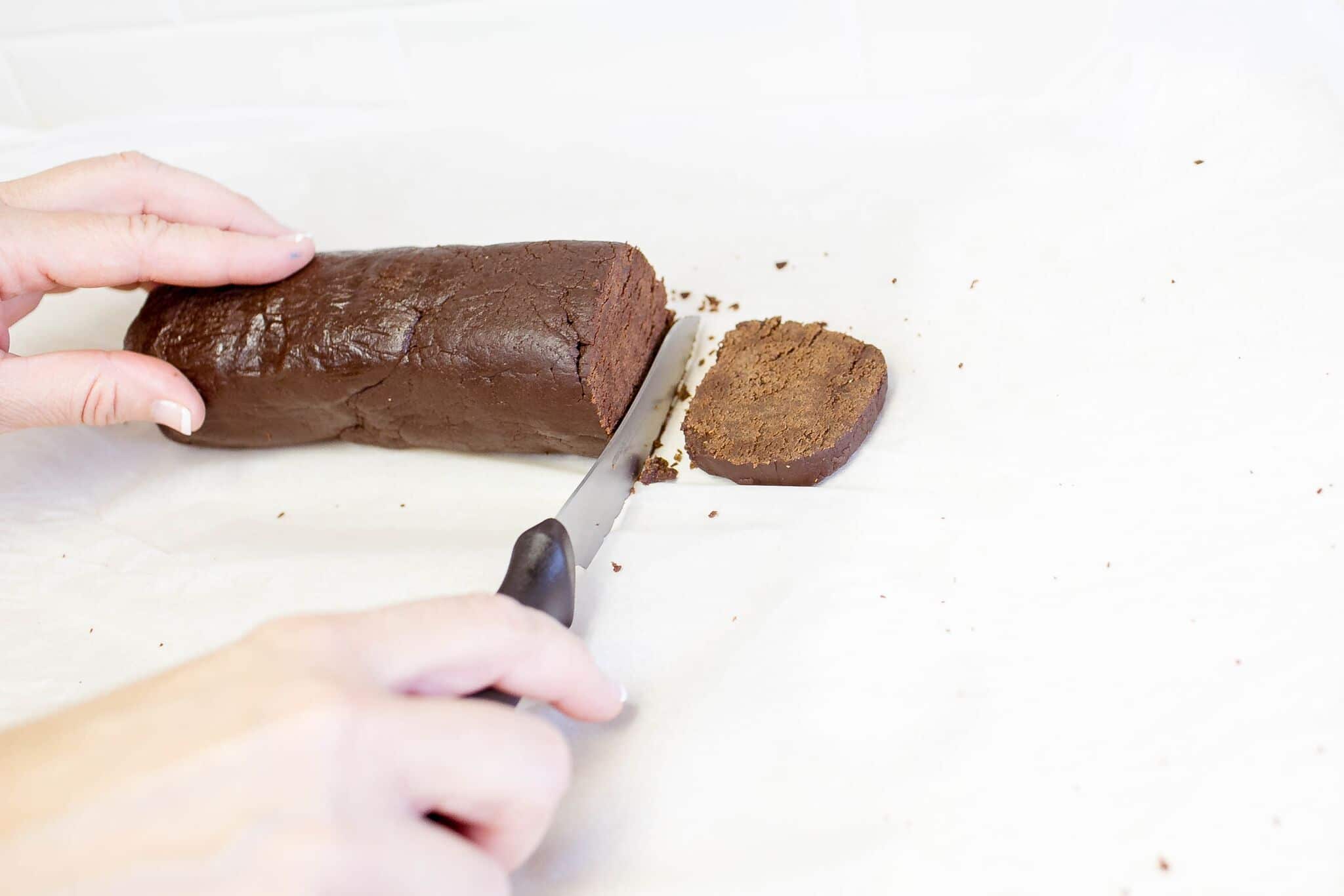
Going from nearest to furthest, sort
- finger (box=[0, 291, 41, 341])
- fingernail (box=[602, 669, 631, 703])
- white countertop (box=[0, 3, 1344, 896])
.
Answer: white countertop (box=[0, 3, 1344, 896]) < fingernail (box=[602, 669, 631, 703]) < finger (box=[0, 291, 41, 341])

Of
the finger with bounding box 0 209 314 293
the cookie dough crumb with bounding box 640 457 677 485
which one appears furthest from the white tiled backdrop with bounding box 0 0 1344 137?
the cookie dough crumb with bounding box 640 457 677 485

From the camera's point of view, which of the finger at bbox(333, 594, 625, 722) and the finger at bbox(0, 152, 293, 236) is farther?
the finger at bbox(0, 152, 293, 236)

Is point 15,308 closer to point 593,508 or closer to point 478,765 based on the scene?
point 593,508

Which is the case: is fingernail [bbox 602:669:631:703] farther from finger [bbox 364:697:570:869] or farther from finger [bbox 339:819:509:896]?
finger [bbox 339:819:509:896]

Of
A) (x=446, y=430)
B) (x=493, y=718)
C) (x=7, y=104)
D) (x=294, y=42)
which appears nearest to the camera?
(x=493, y=718)

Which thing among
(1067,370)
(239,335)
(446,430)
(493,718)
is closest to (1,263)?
(239,335)

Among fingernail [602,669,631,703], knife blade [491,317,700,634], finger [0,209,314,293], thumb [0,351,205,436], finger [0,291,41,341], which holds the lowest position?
fingernail [602,669,631,703]

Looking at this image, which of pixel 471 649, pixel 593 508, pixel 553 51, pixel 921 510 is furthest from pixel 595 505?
pixel 553 51

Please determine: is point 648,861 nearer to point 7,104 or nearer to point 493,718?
point 493,718

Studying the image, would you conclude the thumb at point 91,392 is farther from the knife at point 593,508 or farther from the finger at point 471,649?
the finger at point 471,649
